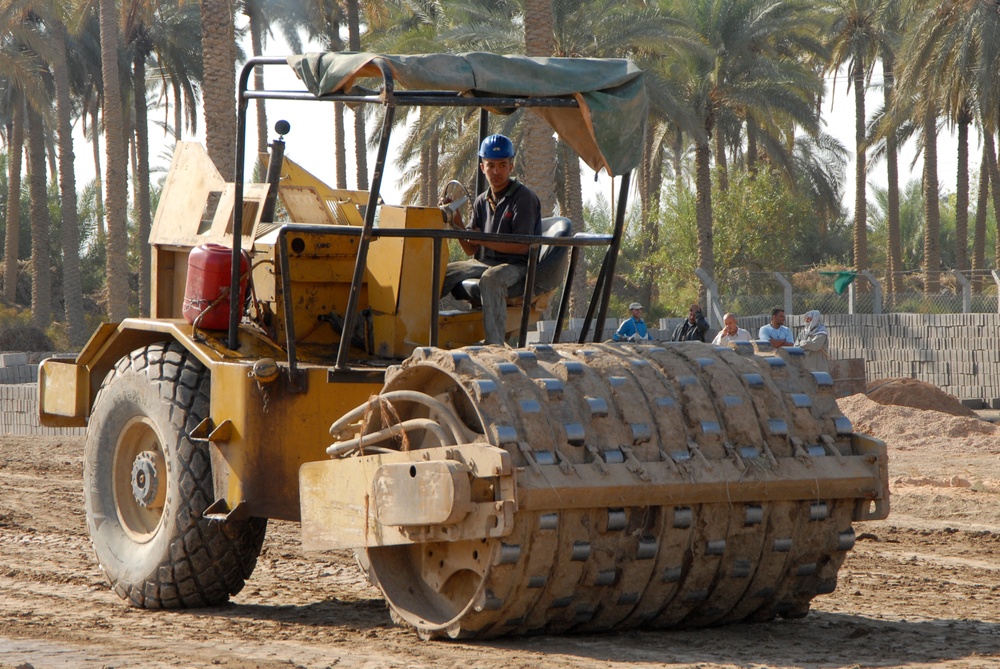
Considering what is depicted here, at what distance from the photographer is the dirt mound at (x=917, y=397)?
65.8ft

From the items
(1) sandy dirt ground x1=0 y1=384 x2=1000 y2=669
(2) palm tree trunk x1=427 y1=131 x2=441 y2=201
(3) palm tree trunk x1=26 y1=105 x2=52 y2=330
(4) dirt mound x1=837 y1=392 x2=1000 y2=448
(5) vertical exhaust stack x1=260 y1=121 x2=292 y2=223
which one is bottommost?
(1) sandy dirt ground x1=0 y1=384 x2=1000 y2=669

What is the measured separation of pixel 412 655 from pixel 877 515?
2235 mm

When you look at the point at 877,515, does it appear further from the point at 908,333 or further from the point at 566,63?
the point at 908,333

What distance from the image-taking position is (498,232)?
723cm

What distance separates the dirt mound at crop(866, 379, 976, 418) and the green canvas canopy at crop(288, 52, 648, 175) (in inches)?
560

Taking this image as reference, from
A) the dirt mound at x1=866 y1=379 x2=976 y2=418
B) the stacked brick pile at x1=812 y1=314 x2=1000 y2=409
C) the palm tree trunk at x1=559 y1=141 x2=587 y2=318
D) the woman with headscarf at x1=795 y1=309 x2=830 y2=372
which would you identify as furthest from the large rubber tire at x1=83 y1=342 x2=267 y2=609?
the palm tree trunk at x1=559 y1=141 x2=587 y2=318

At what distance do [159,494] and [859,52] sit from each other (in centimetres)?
3968

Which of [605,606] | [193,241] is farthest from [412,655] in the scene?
[193,241]

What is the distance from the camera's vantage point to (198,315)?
24.2ft

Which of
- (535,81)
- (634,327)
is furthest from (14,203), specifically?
(535,81)

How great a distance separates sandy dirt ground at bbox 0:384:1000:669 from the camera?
581 centimetres

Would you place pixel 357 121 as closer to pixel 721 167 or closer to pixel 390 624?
pixel 721 167

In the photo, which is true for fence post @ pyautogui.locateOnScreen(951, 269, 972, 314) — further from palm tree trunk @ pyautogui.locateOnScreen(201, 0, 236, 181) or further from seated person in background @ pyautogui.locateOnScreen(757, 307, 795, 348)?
palm tree trunk @ pyautogui.locateOnScreen(201, 0, 236, 181)

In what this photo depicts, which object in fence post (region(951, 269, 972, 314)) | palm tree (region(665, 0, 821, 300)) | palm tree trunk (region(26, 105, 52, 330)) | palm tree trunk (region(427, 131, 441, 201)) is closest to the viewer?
fence post (region(951, 269, 972, 314))
